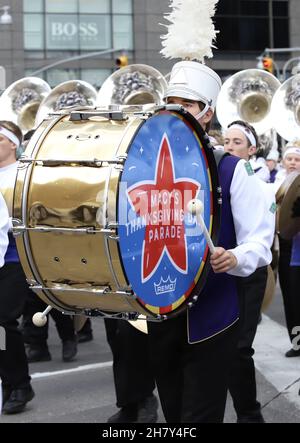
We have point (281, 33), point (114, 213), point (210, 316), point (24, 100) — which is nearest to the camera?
point (114, 213)

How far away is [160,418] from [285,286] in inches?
101

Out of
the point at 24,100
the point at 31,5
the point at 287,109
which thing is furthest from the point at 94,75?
the point at 287,109

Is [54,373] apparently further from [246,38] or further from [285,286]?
[246,38]

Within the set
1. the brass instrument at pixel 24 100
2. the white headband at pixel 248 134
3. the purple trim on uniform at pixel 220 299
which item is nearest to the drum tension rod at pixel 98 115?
the purple trim on uniform at pixel 220 299

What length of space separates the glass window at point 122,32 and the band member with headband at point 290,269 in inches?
1330

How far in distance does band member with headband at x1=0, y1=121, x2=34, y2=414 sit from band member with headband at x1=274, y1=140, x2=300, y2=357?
1961 mm

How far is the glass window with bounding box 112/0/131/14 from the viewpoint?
133 ft

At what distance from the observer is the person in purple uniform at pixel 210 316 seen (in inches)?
145

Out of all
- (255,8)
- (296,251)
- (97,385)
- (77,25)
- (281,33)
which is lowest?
(97,385)

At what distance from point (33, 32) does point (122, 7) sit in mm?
3972

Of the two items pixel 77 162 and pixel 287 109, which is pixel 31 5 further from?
pixel 77 162

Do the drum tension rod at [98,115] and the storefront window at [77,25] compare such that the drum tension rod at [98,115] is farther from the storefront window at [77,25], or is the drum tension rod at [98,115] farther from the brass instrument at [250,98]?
the storefront window at [77,25]

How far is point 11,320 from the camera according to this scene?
19.3 feet
